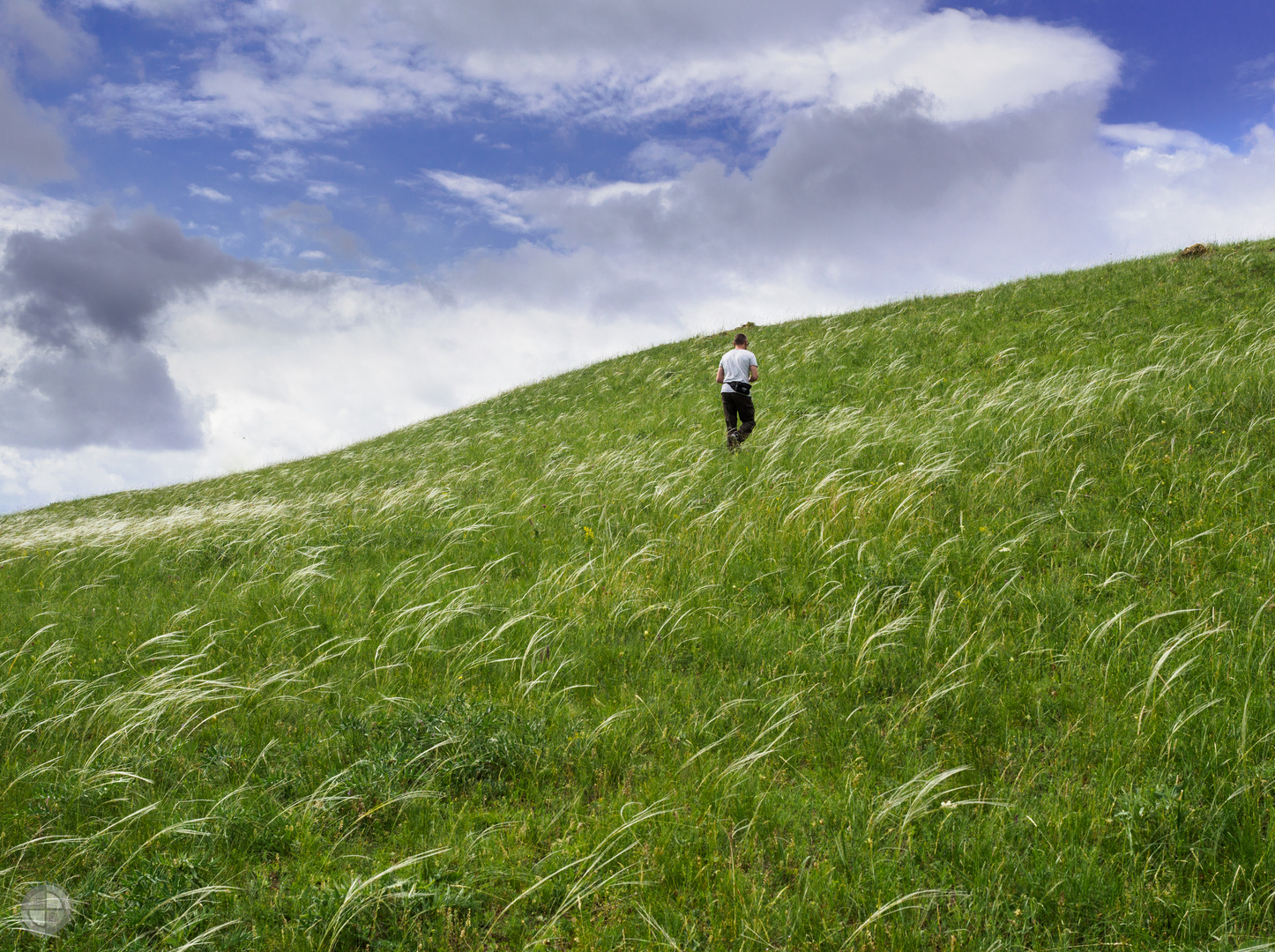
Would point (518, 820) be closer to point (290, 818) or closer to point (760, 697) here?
point (290, 818)

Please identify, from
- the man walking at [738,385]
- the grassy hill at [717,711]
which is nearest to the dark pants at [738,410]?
the man walking at [738,385]

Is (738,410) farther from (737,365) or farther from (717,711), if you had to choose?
(717,711)

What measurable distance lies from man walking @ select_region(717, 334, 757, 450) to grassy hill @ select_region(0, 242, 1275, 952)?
3.07 metres

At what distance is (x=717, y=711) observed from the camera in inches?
143

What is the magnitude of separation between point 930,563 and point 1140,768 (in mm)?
2039

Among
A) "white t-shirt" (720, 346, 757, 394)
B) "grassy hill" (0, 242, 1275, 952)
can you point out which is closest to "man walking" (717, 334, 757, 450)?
"white t-shirt" (720, 346, 757, 394)

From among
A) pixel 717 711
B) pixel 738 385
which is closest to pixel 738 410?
pixel 738 385

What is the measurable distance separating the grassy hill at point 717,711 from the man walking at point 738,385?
307 centimetres

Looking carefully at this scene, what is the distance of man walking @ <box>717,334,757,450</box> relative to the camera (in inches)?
444

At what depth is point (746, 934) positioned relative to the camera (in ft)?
7.70

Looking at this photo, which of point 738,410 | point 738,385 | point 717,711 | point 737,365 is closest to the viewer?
point 717,711

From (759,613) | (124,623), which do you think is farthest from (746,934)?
(124,623)

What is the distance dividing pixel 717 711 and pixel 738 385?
8.43 m

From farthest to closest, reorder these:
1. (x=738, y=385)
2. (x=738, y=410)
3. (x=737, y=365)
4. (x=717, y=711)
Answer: (x=738, y=410)
(x=738, y=385)
(x=737, y=365)
(x=717, y=711)
